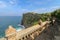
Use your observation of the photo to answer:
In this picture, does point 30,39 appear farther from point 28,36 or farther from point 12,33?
point 12,33

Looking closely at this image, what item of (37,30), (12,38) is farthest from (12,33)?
(37,30)

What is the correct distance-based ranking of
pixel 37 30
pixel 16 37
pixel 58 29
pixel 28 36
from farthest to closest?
pixel 37 30 < pixel 28 36 < pixel 16 37 < pixel 58 29

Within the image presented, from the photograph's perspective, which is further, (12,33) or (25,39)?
(25,39)

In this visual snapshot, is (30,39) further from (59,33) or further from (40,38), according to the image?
(59,33)

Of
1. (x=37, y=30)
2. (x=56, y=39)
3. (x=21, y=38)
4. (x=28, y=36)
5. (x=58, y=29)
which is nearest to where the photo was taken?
(x=56, y=39)

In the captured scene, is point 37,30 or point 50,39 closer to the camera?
point 50,39

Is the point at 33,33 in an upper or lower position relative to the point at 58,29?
lower

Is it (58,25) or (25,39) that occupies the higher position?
(58,25)

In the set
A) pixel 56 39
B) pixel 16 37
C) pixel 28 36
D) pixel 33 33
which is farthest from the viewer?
pixel 33 33

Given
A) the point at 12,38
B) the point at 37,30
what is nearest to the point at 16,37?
the point at 12,38
